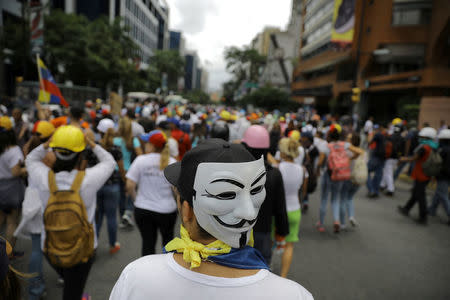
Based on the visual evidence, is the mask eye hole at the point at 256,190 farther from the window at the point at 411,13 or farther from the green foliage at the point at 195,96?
the green foliage at the point at 195,96

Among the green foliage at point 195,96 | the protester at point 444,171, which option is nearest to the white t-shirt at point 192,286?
the protester at point 444,171

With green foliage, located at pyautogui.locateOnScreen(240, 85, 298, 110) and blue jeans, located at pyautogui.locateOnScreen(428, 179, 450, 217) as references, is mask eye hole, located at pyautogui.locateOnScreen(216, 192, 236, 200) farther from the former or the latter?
green foliage, located at pyautogui.locateOnScreen(240, 85, 298, 110)

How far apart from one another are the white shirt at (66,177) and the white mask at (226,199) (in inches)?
72.4

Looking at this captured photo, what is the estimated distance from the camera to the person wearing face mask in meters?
1.11

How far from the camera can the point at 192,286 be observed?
111 centimetres

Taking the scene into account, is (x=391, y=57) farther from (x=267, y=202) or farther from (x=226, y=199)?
(x=226, y=199)

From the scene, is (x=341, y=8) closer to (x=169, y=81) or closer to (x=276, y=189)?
(x=276, y=189)

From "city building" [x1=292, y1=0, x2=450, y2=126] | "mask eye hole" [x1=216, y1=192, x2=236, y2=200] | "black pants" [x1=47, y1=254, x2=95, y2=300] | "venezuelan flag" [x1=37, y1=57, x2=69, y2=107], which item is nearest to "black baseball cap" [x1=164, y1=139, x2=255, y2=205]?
"mask eye hole" [x1=216, y1=192, x2=236, y2=200]

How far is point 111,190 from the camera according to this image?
4.41 meters

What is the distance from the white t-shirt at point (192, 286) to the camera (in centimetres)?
110

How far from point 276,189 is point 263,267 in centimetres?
190

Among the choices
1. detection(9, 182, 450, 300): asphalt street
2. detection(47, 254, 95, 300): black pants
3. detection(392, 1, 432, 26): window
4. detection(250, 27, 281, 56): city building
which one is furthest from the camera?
detection(250, 27, 281, 56): city building

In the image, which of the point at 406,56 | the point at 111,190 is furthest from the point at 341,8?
the point at 111,190

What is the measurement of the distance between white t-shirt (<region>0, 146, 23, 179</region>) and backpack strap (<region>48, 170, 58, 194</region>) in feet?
5.17
